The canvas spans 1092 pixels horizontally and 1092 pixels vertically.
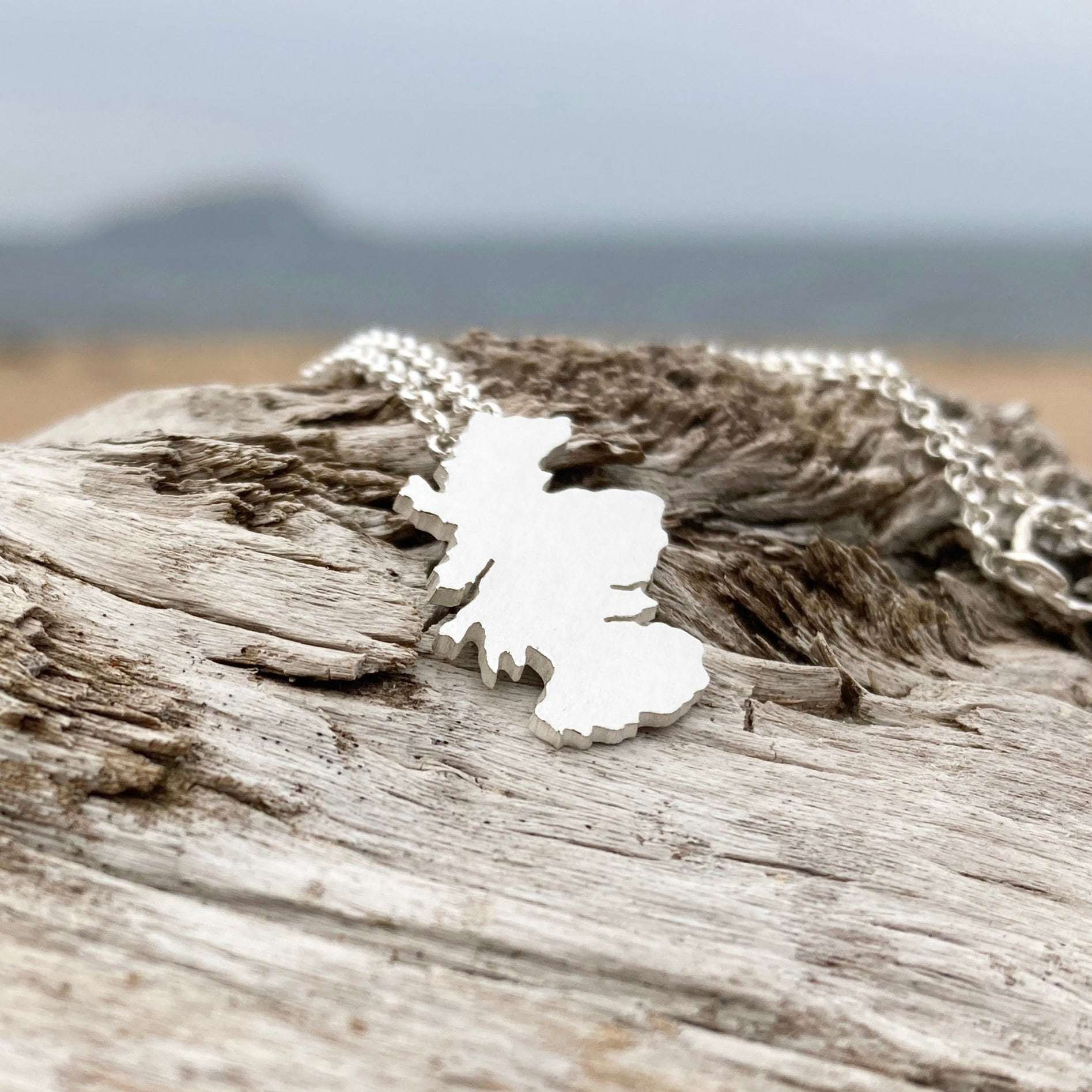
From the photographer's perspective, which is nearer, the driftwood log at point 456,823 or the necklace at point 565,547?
the driftwood log at point 456,823

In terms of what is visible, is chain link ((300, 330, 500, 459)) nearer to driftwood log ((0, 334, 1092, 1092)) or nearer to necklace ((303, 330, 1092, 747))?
necklace ((303, 330, 1092, 747))

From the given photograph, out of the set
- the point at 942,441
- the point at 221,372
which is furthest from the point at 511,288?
the point at 942,441

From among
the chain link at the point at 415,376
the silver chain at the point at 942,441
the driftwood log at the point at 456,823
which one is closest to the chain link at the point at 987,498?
the silver chain at the point at 942,441

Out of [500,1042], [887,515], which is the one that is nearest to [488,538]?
[500,1042]

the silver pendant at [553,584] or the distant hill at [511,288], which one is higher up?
the distant hill at [511,288]

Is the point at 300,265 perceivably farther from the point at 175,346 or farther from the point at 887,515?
the point at 887,515

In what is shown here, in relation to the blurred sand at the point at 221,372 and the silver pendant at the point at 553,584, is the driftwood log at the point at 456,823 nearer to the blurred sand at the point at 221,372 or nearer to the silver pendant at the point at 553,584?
the silver pendant at the point at 553,584

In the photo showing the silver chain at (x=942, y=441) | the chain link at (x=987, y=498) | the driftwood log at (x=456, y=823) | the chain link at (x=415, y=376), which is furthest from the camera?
the chain link at (x=987, y=498)

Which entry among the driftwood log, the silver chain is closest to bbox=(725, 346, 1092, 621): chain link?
the silver chain
